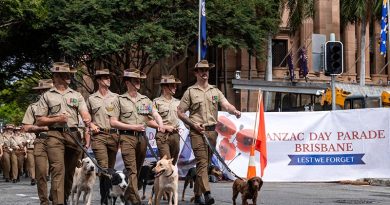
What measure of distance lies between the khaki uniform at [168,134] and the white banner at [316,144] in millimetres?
6983

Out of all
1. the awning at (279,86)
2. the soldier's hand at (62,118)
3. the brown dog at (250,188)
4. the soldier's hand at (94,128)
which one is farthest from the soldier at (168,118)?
the awning at (279,86)

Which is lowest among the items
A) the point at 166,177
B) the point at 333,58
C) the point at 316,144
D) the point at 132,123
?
the point at 316,144

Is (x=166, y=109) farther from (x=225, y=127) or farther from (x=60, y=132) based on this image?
(x=225, y=127)

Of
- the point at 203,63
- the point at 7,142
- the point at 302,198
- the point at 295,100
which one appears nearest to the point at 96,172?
the point at 203,63

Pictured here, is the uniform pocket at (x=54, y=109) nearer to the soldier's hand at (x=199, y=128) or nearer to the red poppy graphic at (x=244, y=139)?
the soldier's hand at (x=199, y=128)

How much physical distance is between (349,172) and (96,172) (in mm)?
10076

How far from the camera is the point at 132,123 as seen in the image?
38.1 ft

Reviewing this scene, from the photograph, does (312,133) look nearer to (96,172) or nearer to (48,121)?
(96,172)

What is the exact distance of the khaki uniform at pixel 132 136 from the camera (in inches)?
447

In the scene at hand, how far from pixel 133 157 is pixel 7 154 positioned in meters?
17.6

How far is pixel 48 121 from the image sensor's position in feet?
33.8

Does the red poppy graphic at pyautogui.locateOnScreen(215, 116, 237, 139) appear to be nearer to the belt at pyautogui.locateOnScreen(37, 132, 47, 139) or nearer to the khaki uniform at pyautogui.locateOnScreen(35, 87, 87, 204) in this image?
the khaki uniform at pyautogui.locateOnScreen(35, 87, 87, 204)

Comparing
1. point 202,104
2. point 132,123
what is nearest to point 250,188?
point 202,104

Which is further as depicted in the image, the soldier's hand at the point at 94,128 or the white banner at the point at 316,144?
the white banner at the point at 316,144
